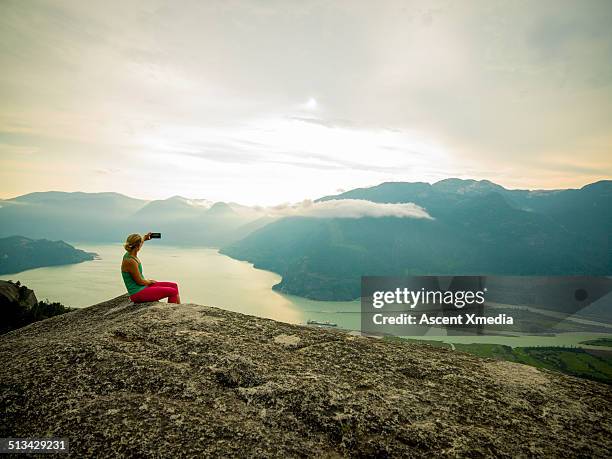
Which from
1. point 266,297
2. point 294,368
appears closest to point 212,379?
point 294,368

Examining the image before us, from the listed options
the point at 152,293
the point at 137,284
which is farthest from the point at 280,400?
the point at 137,284

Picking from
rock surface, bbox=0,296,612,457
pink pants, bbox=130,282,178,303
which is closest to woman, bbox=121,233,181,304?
pink pants, bbox=130,282,178,303

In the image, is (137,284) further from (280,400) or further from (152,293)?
(280,400)

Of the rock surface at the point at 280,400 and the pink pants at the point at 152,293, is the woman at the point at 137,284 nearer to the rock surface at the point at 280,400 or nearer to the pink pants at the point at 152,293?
the pink pants at the point at 152,293

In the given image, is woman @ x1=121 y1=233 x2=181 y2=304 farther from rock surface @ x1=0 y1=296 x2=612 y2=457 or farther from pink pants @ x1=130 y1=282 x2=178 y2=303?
rock surface @ x1=0 y1=296 x2=612 y2=457

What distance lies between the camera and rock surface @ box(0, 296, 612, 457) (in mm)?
3516

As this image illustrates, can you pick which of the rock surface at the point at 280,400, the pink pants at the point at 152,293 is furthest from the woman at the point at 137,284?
the rock surface at the point at 280,400

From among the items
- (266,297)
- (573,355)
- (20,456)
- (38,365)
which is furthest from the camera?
(266,297)

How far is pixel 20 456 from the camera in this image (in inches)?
133

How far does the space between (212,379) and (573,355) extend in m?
164

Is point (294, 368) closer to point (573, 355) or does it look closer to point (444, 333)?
point (573, 355)

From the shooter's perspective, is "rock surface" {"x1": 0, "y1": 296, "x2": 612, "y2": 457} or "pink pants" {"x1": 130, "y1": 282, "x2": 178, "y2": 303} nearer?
"rock surface" {"x1": 0, "y1": 296, "x2": 612, "y2": 457}

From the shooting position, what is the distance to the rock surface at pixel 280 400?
11.5ft

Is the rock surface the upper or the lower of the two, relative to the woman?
lower
